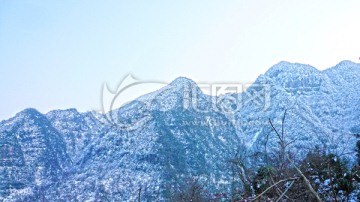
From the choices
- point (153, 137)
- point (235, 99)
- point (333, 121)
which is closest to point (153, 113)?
point (153, 137)

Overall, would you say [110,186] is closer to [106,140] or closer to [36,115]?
[106,140]

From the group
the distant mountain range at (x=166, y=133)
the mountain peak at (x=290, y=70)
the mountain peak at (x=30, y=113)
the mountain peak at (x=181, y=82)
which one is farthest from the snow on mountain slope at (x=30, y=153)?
the mountain peak at (x=290, y=70)

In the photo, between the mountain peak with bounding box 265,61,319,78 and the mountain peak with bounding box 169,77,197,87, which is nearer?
the mountain peak with bounding box 169,77,197,87

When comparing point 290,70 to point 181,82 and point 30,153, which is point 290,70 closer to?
point 181,82

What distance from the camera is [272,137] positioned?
6562 centimetres

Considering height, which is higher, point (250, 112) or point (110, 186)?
point (250, 112)

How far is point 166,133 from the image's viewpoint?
8388 centimetres

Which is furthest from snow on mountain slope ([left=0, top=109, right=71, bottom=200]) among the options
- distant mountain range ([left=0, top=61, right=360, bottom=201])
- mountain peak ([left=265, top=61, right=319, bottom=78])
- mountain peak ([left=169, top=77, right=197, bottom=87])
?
mountain peak ([left=265, top=61, right=319, bottom=78])

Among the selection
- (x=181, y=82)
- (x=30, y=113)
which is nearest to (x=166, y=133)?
(x=181, y=82)

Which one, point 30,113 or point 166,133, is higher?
point 30,113

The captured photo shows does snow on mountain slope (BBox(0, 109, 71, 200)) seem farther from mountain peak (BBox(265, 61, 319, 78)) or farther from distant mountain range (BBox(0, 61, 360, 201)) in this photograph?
mountain peak (BBox(265, 61, 319, 78))

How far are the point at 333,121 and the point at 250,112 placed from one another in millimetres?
17248

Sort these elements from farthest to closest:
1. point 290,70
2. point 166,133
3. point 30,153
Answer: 1. point 290,70
2. point 30,153
3. point 166,133

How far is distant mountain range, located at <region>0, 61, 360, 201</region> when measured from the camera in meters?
79.2
